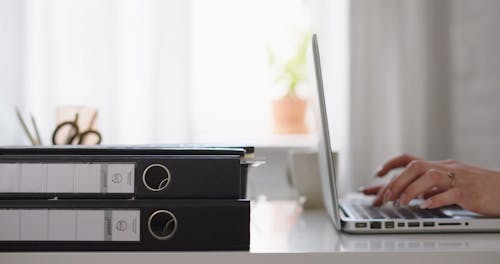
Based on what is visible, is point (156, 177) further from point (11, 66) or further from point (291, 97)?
point (291, 97)

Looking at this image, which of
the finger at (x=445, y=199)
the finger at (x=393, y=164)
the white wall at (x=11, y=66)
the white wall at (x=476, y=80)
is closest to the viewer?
the finger at (x=445, y=199)

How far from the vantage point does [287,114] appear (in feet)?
6.26

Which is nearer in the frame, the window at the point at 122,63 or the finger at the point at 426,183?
the finger at the point at 426,183

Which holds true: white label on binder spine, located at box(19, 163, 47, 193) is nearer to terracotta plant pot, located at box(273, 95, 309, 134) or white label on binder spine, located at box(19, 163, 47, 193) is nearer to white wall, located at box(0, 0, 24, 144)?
white wall, located at box(0, 0, 24, 144)

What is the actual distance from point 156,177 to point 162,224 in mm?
57

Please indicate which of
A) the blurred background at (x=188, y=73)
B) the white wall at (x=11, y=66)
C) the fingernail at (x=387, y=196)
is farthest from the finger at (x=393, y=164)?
the white wall at (x=11, y=66)

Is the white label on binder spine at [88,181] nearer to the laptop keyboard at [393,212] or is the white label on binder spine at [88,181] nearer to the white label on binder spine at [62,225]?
the white label on binder spine at [62,225]

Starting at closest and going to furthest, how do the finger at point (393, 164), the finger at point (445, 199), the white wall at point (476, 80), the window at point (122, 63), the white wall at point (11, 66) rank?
the finger at point (445, 199) → the finger at point (393, 164) → the white wall at point (476, 80) → the white wall at point (11, 66) → the window at point (122, 63)

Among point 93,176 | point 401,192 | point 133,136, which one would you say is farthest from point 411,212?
point 133,136

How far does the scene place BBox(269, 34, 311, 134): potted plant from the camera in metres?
1.91

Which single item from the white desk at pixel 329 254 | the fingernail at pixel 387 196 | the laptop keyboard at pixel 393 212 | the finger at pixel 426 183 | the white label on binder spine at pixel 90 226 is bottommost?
the white desk at pixel 329 254

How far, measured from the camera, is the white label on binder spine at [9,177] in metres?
0.68

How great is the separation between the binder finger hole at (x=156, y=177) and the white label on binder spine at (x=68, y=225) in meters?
0.04

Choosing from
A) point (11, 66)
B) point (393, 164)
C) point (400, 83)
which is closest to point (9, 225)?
point (393, 164)
